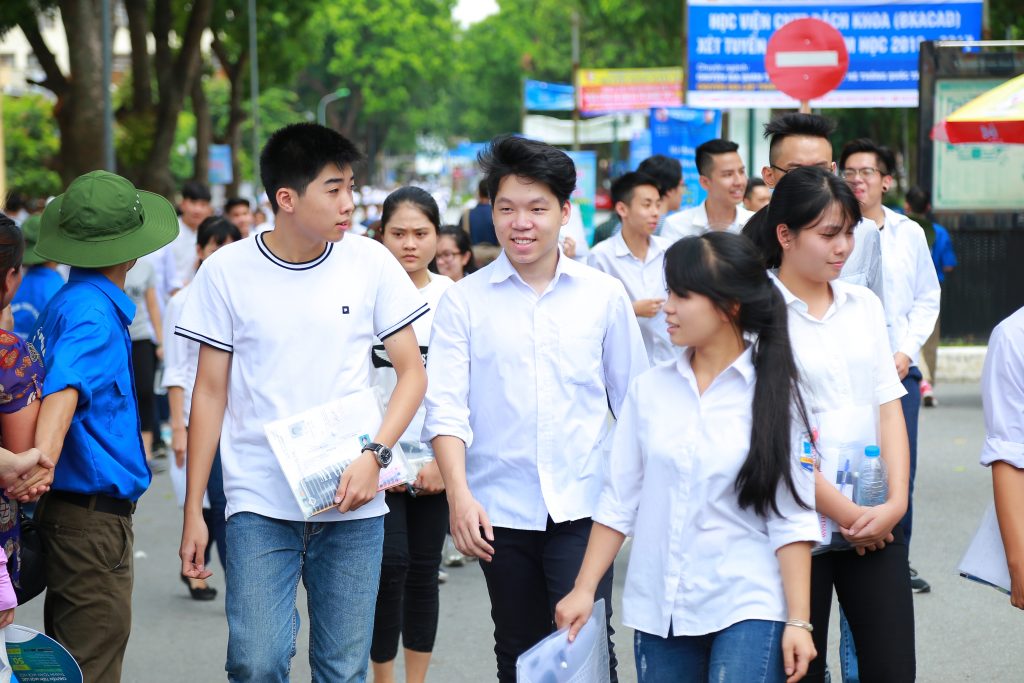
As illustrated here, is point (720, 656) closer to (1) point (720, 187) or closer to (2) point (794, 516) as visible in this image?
(2) point (794, 516)

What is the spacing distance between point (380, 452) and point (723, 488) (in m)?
1.13

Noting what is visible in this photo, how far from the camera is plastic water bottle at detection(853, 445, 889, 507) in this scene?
367 centimetres

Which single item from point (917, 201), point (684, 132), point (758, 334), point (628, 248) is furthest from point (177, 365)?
point (684, 132)

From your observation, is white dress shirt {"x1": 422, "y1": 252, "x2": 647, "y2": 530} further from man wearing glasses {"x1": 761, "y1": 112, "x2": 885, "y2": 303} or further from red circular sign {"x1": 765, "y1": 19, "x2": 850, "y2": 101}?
red circular sign {"x1": 765, "y1": 19, "x2": 850, "y2": 101}

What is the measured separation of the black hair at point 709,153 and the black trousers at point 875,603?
3608mm

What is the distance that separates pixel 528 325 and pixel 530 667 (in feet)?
3.66

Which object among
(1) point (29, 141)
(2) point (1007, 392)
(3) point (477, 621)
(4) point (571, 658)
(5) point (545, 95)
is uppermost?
(5) point (545, 95)

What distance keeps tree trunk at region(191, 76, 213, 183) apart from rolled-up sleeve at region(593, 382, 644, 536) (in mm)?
25579

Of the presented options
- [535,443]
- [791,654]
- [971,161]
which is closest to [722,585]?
[791,654]

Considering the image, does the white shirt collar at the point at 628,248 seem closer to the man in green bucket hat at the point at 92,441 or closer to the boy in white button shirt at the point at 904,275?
the boy in white button shirt at the point at 904,275

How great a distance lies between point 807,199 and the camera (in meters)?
3.83

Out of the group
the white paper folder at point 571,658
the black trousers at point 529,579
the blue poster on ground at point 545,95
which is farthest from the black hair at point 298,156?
the blue poster on ground at point 545,95

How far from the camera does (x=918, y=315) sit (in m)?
6.07

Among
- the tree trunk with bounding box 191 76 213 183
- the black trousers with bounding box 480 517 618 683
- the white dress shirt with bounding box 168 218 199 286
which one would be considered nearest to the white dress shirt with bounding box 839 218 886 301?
the black trousers with bounding box 480 517 618 683
